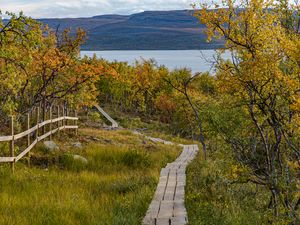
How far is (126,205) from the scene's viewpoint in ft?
27.2

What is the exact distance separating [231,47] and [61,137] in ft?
36.6

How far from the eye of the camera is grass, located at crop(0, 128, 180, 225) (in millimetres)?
7562

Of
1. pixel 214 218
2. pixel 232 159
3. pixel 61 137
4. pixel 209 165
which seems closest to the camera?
pixel 214 218

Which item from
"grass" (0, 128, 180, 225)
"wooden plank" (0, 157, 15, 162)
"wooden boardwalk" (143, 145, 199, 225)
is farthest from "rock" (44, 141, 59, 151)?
"wooden boardwalk" (143, 145, 199, 225)

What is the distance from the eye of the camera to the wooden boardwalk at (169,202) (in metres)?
7.24

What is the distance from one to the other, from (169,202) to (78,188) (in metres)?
2.57

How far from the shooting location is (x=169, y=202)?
853cm

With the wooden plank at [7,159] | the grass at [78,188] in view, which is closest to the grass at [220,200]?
the grass at [78,188]

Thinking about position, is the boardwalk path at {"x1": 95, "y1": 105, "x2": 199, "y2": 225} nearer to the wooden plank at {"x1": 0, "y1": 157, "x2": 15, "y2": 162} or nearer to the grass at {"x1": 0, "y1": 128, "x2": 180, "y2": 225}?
the grass at {"x1": 0, "y1": 128, "x2": 180, "y2": 225}

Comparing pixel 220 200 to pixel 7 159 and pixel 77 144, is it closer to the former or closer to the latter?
pixel 7 159

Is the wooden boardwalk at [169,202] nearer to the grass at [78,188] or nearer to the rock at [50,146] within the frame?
the grass at [78,188]

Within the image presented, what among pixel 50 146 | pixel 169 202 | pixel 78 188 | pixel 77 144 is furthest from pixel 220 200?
pixel 77 144

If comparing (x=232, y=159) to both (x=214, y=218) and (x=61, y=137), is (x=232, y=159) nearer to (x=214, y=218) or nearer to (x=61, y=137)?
(x=214, y=218)

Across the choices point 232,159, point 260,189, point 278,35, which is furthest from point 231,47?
point 260,189
